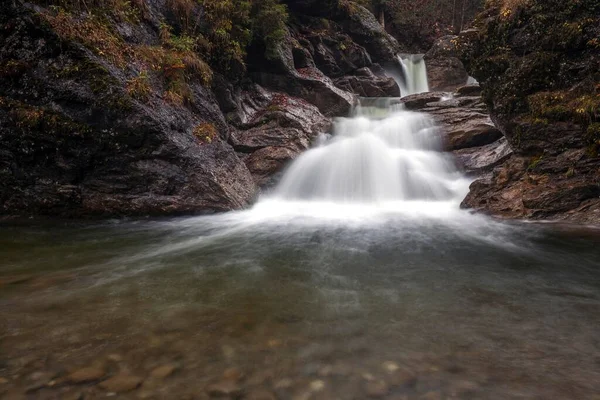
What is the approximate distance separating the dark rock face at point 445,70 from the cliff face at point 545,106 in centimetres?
1152

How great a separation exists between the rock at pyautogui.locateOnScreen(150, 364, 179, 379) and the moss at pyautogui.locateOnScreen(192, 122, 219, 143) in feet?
22.0

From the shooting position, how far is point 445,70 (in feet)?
62.1

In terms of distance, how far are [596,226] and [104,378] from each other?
7117 mm

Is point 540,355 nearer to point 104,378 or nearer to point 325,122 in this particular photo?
point 104,378

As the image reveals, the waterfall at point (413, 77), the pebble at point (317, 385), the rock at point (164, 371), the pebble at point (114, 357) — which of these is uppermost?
the waterfall at point (413, 77)

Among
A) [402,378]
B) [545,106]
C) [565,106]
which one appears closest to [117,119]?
[402,378]

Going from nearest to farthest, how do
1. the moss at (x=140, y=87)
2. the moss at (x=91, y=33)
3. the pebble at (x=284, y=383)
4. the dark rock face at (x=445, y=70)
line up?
the pebble at (x=284, y=383) < the moss at (x=91, y=33) < the moss at (x=140, y=87) < the dark rock face at (x=445, y=70)

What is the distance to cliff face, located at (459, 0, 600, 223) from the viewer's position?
6211mm

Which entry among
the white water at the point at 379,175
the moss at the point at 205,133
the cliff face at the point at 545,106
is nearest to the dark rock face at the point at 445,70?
the white water at the point at 379,175

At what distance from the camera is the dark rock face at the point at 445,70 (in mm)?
18797

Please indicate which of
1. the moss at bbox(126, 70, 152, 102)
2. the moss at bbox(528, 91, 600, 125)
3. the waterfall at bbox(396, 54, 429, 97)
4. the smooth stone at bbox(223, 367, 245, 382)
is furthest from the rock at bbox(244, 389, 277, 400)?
the waterfall at bbox(396, 54, 429, 97)

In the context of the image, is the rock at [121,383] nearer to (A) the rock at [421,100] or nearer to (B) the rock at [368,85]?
(A) the rock at [421,100]

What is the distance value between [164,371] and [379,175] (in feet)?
29.3

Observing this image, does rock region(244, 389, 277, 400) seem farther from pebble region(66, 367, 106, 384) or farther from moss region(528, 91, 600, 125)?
moss region(528, 91, 600, 125)
